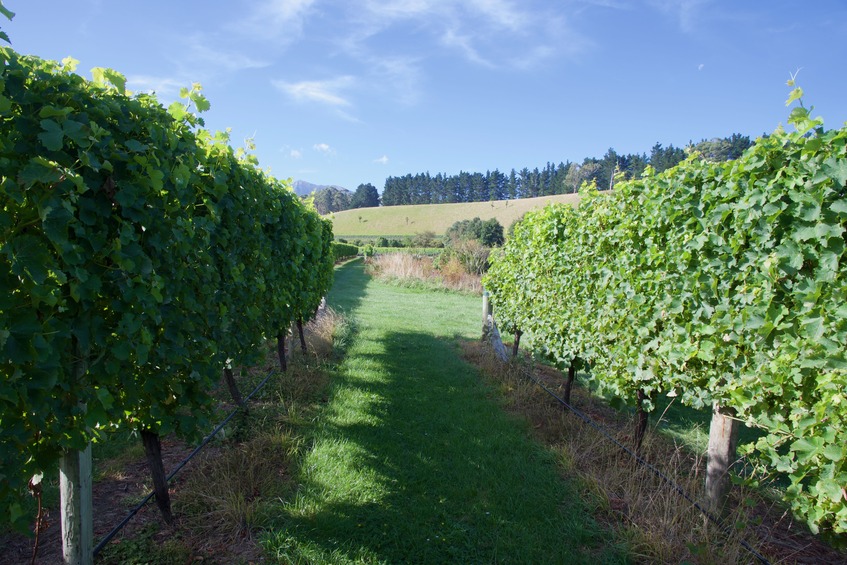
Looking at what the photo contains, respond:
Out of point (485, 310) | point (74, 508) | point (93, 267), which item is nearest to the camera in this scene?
point (93, 267)

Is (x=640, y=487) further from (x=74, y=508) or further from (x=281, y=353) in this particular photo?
(x=281, y=353)

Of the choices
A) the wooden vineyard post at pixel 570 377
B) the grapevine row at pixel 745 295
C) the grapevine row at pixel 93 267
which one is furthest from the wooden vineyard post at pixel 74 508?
the wooden vineyard post at pixel 570 377

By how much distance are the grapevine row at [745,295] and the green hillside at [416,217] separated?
69.1m

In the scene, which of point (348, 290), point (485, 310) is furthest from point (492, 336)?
point (348, 290)

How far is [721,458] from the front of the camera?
3.57 metres

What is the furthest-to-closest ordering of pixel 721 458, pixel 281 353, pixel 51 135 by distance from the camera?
pixel 281 353 < pixel 721 458 < pixel 51 135

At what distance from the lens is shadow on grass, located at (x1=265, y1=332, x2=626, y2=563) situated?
3.17m

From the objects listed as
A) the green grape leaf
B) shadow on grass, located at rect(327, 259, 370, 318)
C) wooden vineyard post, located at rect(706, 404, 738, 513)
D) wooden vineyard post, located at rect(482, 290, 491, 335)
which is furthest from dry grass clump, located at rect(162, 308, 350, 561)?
shadow on grass, located at rect(327, 259, 370, 318)

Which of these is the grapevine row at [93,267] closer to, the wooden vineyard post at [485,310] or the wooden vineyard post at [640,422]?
the wooden vineyard post at [640,422]

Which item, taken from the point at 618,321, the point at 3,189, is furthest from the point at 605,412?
the point at 3,189

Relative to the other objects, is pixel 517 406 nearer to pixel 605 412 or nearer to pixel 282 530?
pixel 605 412

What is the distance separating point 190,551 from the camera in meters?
2.95

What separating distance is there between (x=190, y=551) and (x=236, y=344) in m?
1.79

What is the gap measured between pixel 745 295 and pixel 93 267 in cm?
378
